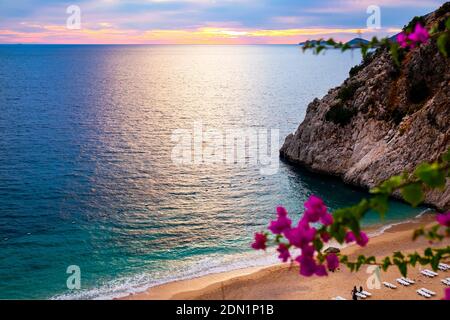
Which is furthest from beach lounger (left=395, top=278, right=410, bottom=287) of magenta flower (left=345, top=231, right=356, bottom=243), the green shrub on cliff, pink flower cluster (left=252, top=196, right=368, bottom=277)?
the green shrub on cliff

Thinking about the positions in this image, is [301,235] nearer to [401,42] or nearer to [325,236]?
[325,236]

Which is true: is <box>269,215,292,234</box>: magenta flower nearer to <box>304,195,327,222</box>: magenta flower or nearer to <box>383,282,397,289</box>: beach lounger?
<box>304,195,327,222</box>: magenta flower

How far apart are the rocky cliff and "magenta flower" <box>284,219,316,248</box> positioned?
43.3 metres

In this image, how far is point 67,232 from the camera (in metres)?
40.3

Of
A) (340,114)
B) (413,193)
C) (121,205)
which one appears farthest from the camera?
(340,114)

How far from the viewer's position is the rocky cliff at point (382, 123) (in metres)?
48.6

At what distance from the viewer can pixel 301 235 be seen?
13.7 ft

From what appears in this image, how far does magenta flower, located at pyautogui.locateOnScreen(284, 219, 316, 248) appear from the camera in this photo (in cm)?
419

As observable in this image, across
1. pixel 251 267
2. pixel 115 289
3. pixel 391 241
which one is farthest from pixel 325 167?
pixel 115 289

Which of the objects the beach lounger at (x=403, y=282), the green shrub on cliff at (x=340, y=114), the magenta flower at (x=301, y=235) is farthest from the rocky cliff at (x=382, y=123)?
the magenta flower at (x=301, y=235)

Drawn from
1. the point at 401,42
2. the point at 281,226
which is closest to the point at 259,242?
the point at 281,226

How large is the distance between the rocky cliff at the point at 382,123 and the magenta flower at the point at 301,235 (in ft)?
142

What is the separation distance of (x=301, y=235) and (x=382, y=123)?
175ft
